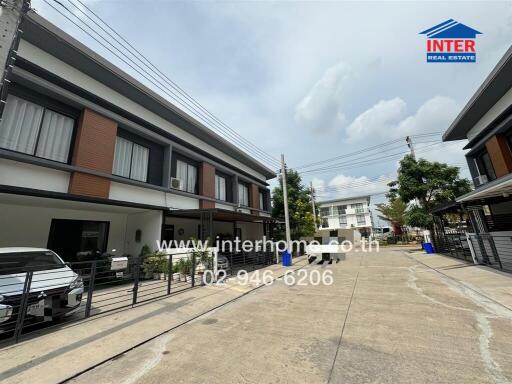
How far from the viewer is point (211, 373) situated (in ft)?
9.49

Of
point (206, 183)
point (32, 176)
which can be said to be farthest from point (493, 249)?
point (32, 176)

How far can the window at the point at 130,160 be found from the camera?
909 centimetres

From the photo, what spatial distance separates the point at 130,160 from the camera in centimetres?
952

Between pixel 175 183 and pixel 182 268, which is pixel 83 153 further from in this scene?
pixel 182 268

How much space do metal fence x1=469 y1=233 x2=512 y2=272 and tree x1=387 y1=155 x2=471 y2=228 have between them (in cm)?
696

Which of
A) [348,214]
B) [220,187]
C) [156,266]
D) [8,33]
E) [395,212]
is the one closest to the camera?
[8,33]

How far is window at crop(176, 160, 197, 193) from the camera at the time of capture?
1189 cm

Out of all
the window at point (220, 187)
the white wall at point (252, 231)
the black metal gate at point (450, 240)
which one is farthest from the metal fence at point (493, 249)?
the window at point (220, 187)

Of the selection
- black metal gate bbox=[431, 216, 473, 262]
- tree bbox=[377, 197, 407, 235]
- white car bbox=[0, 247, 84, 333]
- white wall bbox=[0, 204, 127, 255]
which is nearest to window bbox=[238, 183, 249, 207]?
white wall bbox=[0, 204, 127, 255]

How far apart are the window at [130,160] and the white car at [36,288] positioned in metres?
4.37

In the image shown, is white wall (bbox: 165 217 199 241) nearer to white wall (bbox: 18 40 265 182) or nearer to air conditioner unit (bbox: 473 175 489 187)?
white wall (bbox: 18 40 265 182)

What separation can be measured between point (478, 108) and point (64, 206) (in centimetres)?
1848

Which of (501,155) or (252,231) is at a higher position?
(501,155)

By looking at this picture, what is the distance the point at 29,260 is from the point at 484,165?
67.1 feet
